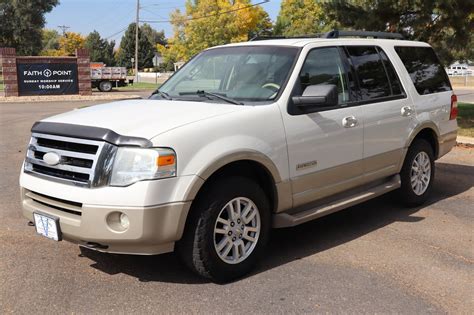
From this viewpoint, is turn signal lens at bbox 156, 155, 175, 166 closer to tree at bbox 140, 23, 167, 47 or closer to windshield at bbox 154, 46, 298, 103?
windshield at bbox 154, 46, 298, 103

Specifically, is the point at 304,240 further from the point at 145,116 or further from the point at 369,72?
the point at 145,116

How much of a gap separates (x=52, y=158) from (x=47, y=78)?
2510 centimetres

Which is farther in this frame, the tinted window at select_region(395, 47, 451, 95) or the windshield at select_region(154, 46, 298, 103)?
the tinted window at select_region(395, 47, 451, 95)

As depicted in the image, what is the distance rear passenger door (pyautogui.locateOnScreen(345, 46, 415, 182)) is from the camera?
207 inches

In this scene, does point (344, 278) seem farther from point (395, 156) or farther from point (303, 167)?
point (395, 156)

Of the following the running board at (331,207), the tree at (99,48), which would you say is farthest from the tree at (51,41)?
the running board at (331,207)

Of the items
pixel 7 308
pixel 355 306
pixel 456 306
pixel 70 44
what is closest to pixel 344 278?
pixel 355 306

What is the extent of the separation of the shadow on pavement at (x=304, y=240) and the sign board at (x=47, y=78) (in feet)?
77.9

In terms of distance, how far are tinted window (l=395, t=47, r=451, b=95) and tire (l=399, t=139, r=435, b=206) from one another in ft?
2.17

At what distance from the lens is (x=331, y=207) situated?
16.0 feet

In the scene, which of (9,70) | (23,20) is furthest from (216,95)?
(23,20)

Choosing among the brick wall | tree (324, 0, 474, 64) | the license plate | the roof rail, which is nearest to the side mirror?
the roof rail

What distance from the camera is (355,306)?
12.2ft

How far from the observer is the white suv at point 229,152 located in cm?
362
